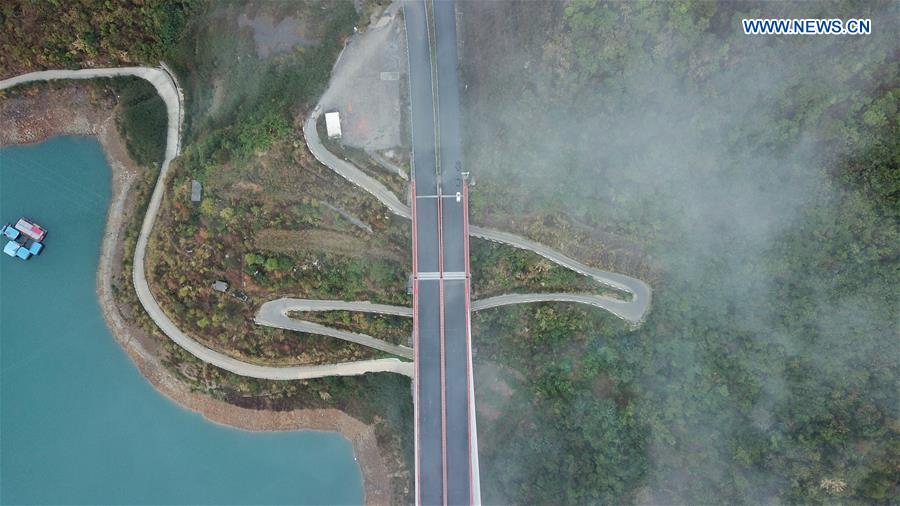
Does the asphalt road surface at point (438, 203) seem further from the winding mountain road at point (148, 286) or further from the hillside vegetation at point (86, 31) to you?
the hillside vegetation at point (86, 31)

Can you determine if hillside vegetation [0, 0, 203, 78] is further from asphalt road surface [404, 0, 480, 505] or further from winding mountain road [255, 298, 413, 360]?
winding mountain road [255, 298, 413, 360]

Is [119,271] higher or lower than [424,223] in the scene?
lower

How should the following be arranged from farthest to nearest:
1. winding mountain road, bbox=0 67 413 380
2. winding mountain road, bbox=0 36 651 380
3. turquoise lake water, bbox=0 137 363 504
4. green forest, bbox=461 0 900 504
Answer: winding mountain road, bbox=0 67 413 380
turquoise lake water, bbox=0 137 363 504
winding mountain road, bbox=0 36 651 380
green forest, bbox=461 0 900 504

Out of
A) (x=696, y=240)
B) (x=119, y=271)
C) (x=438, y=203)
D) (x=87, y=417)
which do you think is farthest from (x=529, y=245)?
(x=87, y=417)

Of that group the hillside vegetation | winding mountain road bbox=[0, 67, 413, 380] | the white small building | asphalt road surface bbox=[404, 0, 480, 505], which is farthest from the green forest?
the hillside vegetation

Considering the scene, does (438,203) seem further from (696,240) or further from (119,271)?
(119,271)

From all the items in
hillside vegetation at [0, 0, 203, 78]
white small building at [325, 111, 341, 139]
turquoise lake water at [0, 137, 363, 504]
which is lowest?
turquoise lake water at [0, 137, 363, 504]

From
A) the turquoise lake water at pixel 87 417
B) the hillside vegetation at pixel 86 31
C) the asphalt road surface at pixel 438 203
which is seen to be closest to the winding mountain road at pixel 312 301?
A: the hillside vegetation at pixel 86 31
